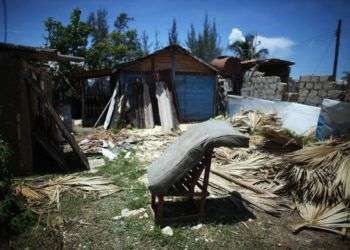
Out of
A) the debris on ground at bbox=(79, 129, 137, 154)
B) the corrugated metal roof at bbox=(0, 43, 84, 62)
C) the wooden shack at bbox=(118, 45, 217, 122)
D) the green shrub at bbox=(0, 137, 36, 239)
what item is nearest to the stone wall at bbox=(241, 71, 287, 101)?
the wooden shack at bbox=(118, 45, 217, 122)

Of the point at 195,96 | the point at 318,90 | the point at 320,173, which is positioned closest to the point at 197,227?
the point at 320,173

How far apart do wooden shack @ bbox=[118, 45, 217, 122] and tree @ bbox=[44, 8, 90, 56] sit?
6666 millimetres

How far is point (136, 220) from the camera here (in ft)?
14.9

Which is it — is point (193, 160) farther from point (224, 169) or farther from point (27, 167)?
point (27, 167)

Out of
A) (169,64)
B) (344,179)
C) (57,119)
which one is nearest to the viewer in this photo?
(344,179)

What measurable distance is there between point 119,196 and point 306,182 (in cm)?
350

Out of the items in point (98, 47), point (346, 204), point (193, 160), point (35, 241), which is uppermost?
point (98, 47)

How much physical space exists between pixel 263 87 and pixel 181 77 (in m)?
4.82

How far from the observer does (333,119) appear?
7273 millimetres

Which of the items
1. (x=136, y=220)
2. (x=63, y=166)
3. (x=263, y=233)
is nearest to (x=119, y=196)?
(x=136, y=220)

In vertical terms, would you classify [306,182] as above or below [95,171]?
above

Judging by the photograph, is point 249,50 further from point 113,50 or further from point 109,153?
point 109,153

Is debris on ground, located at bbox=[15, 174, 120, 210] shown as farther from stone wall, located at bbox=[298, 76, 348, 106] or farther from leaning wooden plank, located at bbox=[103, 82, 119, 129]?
stone wall, located at bbox=[298, 76, 348, 106]

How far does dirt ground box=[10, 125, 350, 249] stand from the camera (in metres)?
Result: 3.95
